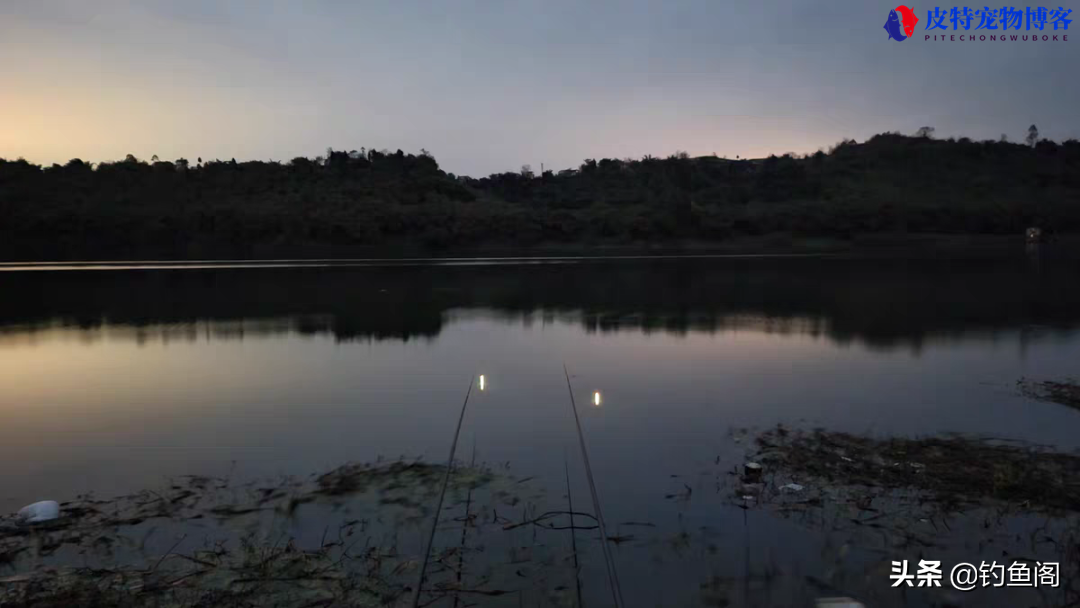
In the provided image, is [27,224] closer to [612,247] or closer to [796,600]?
[612,247]

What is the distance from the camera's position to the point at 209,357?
15.7 m

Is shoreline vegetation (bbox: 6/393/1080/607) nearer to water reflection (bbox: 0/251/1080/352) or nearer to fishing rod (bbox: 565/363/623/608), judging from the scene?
fishing rod (bbox: 565/363/623/608)

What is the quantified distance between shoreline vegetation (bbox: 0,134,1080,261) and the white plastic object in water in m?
72.5

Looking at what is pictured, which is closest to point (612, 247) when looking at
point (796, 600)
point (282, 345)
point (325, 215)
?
point (325, 215)

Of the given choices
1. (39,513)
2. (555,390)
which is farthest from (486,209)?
(39,513)

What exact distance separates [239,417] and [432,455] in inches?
158

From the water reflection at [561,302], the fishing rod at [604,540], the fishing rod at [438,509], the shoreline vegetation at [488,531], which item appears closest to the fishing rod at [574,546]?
the shoreline vegetation at [488,531]

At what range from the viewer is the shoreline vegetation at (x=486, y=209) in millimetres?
82000

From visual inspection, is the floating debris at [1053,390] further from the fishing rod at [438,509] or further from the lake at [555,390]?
the fishing rod at [438,509]

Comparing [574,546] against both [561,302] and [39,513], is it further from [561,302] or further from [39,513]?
[561,302]

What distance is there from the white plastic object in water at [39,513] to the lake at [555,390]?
81 cm

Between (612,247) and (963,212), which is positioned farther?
(963,212)

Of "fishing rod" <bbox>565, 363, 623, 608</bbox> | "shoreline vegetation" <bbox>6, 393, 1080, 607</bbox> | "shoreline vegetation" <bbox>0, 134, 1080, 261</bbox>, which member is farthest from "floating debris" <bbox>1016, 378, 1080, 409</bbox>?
"shoreline vegetation" <bbox>0, 134, 1080, 261</bbox>

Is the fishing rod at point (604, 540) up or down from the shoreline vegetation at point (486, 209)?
down
